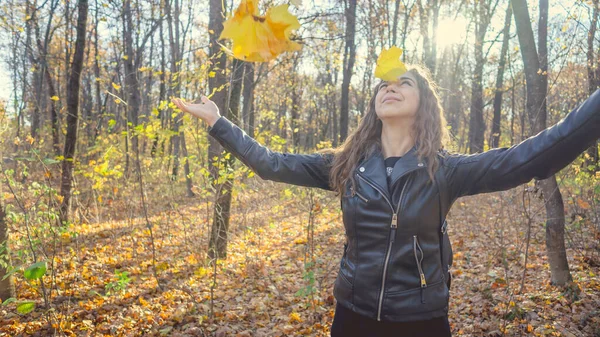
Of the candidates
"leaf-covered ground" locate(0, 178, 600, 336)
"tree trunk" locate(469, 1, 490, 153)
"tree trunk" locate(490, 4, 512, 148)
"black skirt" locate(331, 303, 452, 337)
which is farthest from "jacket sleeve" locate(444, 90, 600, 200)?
"tree trunk" locate(469, 1, 490, 153)

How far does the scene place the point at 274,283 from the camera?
5.00 m

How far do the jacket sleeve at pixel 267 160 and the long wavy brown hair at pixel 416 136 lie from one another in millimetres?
112

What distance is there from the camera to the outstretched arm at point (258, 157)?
1740 mm

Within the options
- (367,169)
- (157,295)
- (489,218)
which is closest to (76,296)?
(157,295)

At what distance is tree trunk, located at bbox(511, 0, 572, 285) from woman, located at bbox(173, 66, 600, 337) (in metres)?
2.78

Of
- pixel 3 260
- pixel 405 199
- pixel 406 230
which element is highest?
pixel 405 199

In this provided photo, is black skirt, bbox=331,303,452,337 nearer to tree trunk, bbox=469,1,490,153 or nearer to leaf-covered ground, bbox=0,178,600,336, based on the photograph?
leaf-covered ground, bbox=0,178,600,336

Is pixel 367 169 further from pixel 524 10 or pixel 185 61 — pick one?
pixel 185 61

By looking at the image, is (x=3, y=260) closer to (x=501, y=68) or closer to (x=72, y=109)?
(x=72, y=109)

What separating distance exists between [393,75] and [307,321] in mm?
3353

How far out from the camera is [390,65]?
1.19 meters

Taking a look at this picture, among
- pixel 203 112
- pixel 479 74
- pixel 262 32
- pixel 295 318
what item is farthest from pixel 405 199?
pixel 479 74

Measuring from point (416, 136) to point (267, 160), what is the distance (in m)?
0.68

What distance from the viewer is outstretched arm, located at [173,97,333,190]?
174 centimetres
